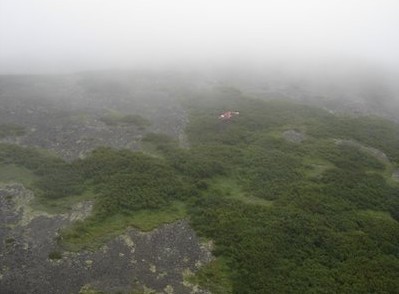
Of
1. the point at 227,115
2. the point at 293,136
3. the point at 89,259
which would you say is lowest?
the point at 293,136

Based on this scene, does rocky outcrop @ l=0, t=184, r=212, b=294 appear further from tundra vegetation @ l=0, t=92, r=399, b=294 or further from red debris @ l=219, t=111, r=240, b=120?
red debris @ l=219, t=111, r=240, b=120

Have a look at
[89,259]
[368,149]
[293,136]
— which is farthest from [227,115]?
[89,259]

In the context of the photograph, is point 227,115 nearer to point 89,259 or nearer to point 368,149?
point 368,149

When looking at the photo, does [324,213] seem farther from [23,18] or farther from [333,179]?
[23,18]

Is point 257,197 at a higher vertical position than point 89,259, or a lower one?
lower

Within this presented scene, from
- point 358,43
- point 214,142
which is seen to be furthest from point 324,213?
point 358,43

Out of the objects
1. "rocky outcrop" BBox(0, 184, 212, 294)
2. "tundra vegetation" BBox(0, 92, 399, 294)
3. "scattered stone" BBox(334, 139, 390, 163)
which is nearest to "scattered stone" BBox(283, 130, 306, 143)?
"tundra vegetation" BBox(0, 92, 399, 294)

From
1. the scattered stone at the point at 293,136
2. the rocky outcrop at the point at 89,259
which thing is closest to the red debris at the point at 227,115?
the scattered stone at the point at 293,136

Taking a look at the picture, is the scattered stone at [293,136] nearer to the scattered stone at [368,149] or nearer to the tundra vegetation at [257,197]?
the tundra vegetation at [257,197]
